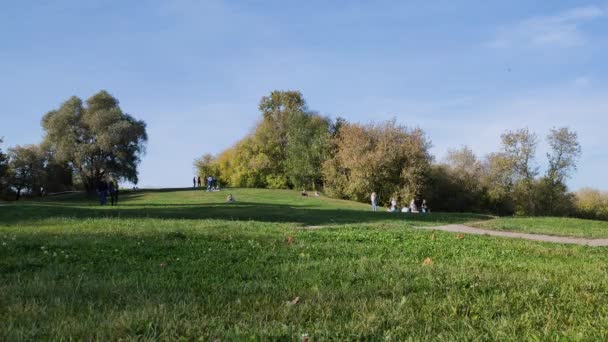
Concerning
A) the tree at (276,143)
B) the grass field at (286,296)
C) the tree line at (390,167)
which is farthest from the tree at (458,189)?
the grass field at (286,296)

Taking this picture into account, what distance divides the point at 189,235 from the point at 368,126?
49629mm

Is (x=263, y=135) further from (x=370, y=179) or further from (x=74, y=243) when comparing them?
(x=74, y=243)

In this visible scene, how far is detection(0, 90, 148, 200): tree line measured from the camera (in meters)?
62.9

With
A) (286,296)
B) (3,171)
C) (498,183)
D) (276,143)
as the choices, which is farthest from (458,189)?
(286,296)

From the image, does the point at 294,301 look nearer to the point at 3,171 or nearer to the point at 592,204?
the point at 3,171

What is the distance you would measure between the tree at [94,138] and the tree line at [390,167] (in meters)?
16.9

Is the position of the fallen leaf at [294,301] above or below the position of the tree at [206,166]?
below

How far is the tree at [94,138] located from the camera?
2473 inches

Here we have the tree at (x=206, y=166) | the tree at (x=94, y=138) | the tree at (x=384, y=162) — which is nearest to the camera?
the tree at (x=384, y=162)

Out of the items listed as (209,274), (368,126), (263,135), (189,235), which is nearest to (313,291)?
(209,274)

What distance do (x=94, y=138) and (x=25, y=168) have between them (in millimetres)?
14596

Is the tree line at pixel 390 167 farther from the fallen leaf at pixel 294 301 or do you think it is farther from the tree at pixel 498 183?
the fallen leaf at pixel 294 301

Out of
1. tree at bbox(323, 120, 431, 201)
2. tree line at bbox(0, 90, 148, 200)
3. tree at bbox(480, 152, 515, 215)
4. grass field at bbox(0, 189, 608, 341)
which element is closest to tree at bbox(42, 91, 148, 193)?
tree line at bbox(0, 90, 148, 200)

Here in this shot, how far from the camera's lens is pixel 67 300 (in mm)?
4438
